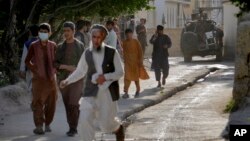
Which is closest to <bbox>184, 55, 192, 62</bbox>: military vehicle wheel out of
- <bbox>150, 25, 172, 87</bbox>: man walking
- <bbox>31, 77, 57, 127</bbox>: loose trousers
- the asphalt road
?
the asphalt road

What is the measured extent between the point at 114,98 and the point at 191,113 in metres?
4.66

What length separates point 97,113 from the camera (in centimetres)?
884

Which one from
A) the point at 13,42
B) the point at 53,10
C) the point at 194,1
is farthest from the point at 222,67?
the point at 194,1

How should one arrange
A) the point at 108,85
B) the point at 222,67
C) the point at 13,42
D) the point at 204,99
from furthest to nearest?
the point at 222,67
the point at 204,99
the point at 13,42
the point at 108,85

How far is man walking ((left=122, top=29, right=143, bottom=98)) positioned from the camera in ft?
51.7

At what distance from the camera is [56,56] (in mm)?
10438

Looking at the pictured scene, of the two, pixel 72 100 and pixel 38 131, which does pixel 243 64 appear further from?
pixel 38 131

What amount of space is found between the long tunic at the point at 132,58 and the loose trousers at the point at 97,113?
275 inches

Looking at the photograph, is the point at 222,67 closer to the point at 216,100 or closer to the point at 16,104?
the point at 216,100

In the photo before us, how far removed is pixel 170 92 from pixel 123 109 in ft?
12.6

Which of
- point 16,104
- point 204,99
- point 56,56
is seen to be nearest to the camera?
point 56,56

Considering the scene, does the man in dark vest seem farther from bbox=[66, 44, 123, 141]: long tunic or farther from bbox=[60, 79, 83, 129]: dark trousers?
bbox=[60, 79, 83, 129]: dark trousers

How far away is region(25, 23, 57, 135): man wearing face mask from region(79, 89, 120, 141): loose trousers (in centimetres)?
185

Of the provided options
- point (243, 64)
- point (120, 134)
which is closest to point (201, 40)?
point (243, 64)
